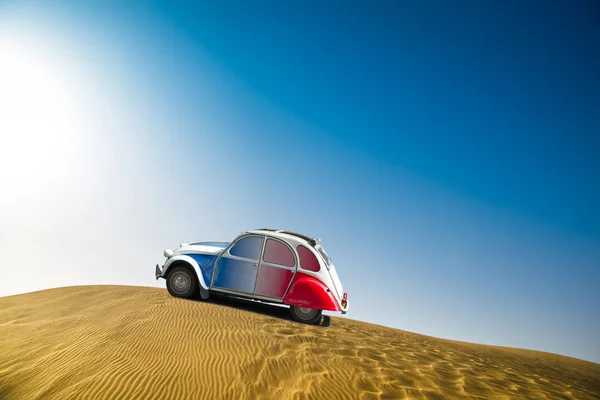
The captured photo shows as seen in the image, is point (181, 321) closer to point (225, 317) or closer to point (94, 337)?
point (225, 317)

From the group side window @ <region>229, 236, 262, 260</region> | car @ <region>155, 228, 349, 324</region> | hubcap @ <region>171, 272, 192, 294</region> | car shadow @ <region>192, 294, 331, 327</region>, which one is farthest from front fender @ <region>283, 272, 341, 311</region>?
hubcap @ <region>171, 272, 192, 294</region>

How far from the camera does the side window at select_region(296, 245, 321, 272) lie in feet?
27.1

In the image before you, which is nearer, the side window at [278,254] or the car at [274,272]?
the car at [274,272]

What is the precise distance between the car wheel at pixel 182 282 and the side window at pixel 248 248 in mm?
1575

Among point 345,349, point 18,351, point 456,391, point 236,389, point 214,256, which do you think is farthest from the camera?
point 214,256

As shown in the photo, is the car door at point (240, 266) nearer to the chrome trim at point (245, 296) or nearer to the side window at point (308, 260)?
the chrome trim at point (245, 296)

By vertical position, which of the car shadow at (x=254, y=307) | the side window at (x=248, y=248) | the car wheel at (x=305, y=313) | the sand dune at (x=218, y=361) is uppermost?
the side window at (x=248, y=248)

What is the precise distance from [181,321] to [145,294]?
3.55 m

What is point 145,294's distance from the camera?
34.3 ft

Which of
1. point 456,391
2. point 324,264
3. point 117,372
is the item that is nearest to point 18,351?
point 117,372

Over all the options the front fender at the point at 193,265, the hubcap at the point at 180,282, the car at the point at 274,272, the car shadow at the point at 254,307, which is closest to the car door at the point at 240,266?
the car at the point at 274,272

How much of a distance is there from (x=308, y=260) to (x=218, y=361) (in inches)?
127

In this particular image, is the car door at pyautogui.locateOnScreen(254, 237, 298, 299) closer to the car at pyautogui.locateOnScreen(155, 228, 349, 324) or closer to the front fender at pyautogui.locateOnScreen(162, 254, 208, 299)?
the car at pyautogui.locateOnScreen(155, 228, 349, 324)

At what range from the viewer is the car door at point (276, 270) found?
823cm
